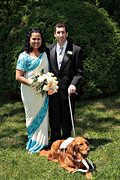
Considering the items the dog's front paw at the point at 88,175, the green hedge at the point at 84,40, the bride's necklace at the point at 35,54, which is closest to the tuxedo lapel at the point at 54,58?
the bride's necklace at the point at 35,54

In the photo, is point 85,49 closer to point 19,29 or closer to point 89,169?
point 19,29

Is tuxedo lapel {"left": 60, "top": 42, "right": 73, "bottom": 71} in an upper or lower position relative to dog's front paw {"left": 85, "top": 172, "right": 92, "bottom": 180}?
upper

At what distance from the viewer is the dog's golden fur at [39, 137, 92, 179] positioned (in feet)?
19.1

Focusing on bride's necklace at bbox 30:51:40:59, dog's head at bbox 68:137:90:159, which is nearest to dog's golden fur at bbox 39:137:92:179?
dog's head at bbox 68:137:90:159

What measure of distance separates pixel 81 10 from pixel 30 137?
14.1 ft

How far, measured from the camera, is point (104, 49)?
973 cm

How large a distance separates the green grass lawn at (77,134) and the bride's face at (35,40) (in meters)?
1.78

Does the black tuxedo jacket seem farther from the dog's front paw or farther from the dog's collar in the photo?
the dog's front paw

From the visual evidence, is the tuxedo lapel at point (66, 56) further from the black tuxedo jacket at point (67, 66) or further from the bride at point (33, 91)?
the bride at point (33, 91)

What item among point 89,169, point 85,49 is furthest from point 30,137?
point 85,49

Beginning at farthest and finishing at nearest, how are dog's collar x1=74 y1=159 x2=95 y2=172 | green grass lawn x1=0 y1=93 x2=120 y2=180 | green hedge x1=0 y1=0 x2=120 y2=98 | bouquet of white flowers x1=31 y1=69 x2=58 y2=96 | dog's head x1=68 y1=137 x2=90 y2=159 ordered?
1. green hedge x1=0 y1=0 x2=120 y2=98
2. bouquet of white flowers x1=31 y1=69 x2=58 y2=96
3. green grass lawn x1=0 y1=93 x2=120 y2=180
4. dog's collar x1=74 y1=159 x2=95 y2=172
5. dog's head x1=68 y1=137 x2=90 y2=159

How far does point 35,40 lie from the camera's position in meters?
6.32

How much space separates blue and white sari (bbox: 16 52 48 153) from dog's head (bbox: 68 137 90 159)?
100cm

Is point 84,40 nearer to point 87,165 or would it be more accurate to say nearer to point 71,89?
point 71,89
